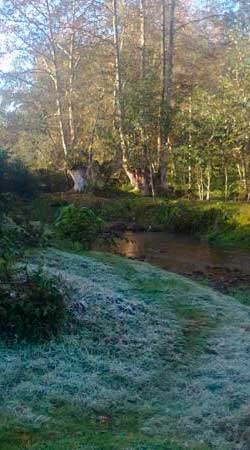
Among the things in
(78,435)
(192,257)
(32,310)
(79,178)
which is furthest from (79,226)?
(79,178)

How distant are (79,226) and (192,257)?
2886 millimetres

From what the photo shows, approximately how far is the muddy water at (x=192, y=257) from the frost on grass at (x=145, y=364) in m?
2.36

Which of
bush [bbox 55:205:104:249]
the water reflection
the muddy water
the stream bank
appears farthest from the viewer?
the water reflection

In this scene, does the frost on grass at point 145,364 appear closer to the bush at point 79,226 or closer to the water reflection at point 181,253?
the bush at point 79,226

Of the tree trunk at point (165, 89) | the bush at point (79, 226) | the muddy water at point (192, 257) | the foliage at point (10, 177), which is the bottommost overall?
the muddy water at point (192, 257)

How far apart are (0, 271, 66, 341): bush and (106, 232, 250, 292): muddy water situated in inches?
150

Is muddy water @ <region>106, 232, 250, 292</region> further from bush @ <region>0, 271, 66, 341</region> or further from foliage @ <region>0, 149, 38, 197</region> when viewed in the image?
bush @ <region>0, 271, 66, 341</region>

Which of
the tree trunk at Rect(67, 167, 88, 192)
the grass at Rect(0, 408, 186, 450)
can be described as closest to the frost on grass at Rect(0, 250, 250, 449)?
the grass at Rect(0, 408, 186, 450)

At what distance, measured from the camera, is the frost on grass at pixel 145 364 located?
3664 mm

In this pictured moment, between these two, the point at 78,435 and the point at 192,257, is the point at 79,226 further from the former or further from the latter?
the point at 78,435

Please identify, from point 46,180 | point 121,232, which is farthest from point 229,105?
point 46,180

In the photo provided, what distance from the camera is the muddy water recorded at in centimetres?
961

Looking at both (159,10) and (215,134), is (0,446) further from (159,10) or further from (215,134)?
(159,10)

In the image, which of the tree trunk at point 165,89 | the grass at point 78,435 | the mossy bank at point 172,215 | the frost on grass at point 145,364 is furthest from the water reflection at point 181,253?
the grass at point 78,435
